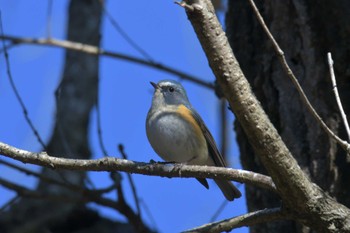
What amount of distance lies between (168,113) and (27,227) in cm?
148

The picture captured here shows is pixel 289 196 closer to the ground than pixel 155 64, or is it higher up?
closer to the ground

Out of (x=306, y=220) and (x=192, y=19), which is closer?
(x=192, y=19)

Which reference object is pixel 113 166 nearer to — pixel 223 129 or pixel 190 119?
pixel 190 119

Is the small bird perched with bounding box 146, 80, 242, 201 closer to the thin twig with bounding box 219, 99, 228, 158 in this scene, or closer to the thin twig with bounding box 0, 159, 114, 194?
the thin twig with bounding box 0, 159, 114, 194

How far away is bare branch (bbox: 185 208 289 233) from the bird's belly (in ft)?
5.62

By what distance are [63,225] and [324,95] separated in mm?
2580

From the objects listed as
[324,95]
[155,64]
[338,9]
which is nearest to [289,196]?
[324,95]

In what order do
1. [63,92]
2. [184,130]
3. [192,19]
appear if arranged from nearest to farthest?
[192,19], [184,130], [63,92]

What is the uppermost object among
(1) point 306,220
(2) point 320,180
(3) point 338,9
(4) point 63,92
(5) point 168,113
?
(4) point 63,92

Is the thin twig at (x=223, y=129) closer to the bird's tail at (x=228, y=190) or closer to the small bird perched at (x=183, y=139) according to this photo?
the small bird perched at (x=183, y=139)

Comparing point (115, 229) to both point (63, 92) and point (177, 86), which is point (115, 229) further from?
→ point (63, 92)

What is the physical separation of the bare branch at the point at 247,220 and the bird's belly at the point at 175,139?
171 centimetres

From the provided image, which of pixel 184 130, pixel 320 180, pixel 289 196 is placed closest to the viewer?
pixel 289 196

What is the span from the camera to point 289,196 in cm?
296
